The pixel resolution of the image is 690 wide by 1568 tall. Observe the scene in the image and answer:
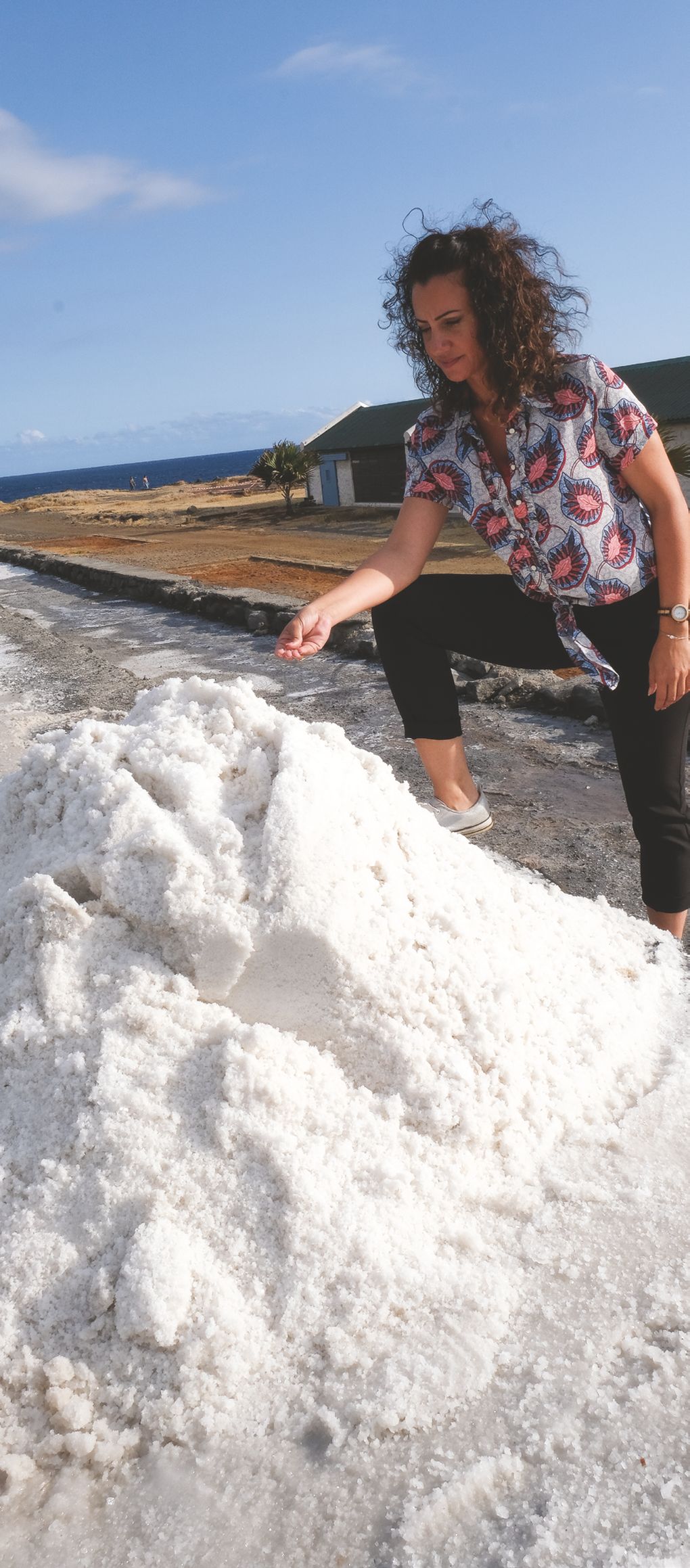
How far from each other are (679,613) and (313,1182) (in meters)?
1.13

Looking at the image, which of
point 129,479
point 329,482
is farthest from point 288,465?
point 129,479

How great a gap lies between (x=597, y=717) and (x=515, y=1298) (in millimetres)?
2517

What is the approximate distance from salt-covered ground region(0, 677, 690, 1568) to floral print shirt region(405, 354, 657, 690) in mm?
501

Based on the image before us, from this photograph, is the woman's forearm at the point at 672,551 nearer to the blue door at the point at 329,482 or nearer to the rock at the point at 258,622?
the rock at the point at 258,622

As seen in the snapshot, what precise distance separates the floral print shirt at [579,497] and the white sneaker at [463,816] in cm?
64

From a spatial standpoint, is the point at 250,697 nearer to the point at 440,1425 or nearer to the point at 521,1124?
the point at 521,1124

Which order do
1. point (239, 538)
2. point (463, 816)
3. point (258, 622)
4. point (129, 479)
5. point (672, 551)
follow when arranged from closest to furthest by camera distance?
point (672, 551) < point (463, 816) < point (258, 622) < point (239, 538) < point (129, 479)

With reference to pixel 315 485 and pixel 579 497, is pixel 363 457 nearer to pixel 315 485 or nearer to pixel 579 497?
pixel 315 485

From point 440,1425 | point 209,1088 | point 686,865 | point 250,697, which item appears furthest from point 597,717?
point 440,1425

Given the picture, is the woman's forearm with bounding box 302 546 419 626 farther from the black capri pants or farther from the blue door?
the blue door

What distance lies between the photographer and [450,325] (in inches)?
70.8

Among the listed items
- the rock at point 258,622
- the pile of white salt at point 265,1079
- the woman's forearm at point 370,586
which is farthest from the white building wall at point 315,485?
the pile of white salt at point 265,1079

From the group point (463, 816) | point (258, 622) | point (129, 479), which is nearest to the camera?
point (463, 816)

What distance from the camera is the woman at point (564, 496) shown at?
1.76 meters
